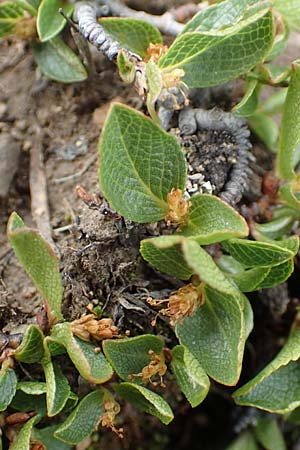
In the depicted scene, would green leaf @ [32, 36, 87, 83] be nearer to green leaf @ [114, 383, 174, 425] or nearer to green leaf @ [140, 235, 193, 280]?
green leaf @ [140, 235, 193, 280]

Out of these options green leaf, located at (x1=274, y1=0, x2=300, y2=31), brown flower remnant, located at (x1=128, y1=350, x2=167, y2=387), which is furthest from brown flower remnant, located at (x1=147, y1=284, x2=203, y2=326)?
green leaf, located at (x1=274, y1=0, x2=300, y2=31)

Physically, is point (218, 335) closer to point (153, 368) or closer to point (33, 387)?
point (153, 368)

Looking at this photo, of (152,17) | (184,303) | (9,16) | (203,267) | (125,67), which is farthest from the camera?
(152,17)

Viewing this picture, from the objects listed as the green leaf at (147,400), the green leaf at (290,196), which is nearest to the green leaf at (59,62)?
the green leaf at (290,196)

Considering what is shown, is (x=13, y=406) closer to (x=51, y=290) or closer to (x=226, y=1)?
(x=51, y=290)

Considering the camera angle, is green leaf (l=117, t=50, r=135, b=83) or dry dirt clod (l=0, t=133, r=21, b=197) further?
Answer: dry dirt clod (l=0, t=133, r=21, b=197)

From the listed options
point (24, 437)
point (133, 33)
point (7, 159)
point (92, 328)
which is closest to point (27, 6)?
point (133, 33)

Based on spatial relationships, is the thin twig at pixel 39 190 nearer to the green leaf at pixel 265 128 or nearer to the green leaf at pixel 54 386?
the green leaf at pixel 54 386

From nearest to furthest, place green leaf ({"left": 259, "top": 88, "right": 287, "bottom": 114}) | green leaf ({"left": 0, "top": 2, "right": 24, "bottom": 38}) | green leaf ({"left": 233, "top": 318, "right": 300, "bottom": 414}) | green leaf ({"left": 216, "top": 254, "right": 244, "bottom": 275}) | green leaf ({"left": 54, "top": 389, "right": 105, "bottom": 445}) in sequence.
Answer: green leaf ({"left": 54, "top": 389, "right": 105, "bottom": 445}) < green leaf ({"left": 233, "top": 318, "right": 300, "bottom": 414}) < green leaf ({"left": 216, "top": 254, "right": 244, "bottom": 275}) < green leaf ({"left": 0, "top": 2, "right": 24, "bottom": 38}) < green leaf ({"left": 259, "top": 88, "right": 287, "bottom": 114})
